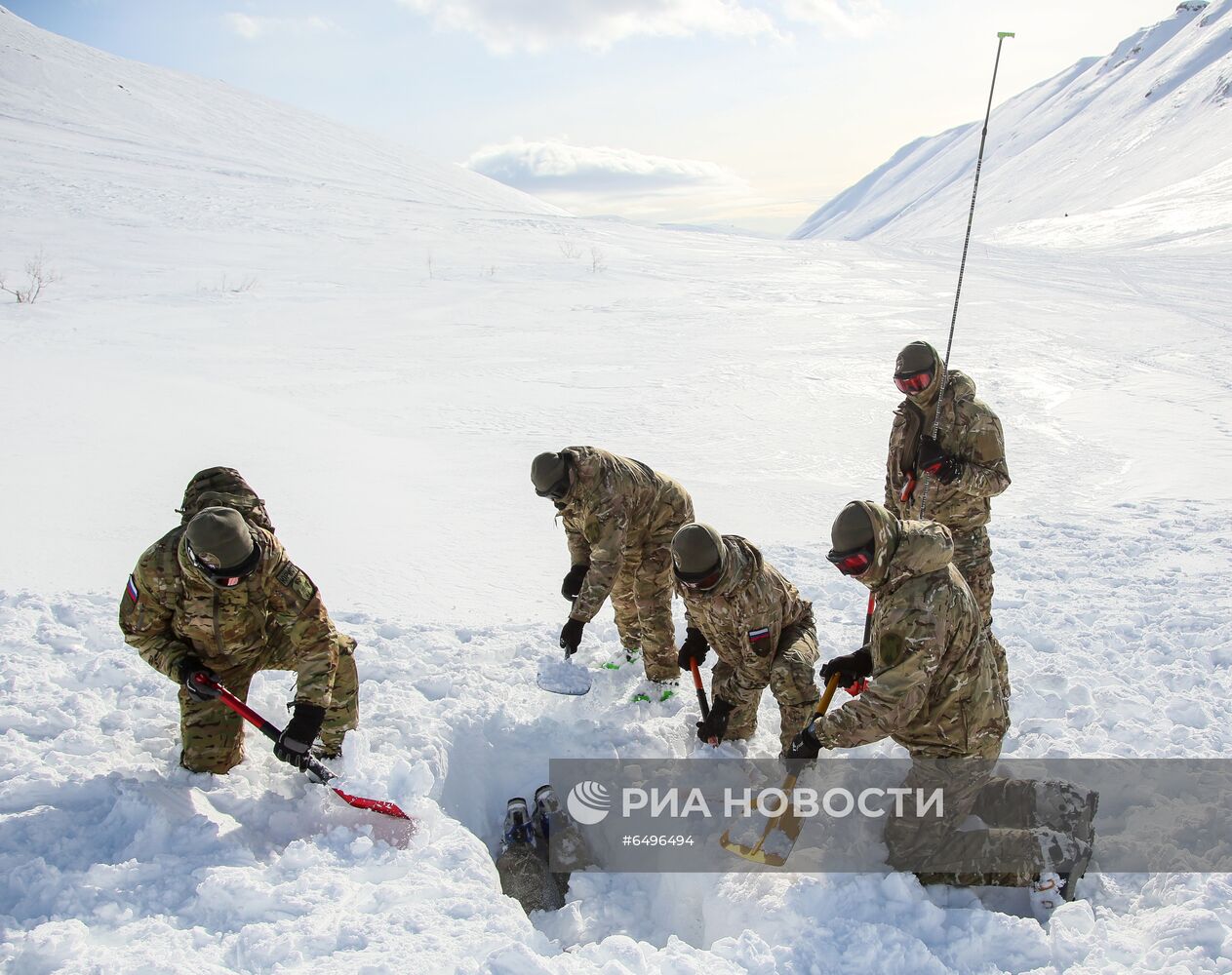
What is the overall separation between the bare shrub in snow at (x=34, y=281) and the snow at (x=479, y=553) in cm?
24

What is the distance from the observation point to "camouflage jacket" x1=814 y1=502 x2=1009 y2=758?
10.2 feet

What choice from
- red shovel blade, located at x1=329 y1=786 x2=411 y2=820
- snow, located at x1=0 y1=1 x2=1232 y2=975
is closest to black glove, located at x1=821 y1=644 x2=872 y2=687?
snow, located at x1=0 y1=1 x2=1232 y2=975

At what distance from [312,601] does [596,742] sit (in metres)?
1.68

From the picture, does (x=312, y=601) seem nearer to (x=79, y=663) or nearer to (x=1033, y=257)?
(x=79, y=663)

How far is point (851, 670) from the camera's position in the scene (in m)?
3.91

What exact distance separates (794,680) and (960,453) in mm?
1686

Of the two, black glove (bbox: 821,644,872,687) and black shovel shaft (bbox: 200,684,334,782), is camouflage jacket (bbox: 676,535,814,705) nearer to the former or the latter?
black glove (bbox: 821,644,872,687)

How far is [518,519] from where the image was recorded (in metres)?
7.28

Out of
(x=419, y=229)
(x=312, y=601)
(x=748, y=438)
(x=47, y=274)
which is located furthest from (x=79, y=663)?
(x=419, y=229)

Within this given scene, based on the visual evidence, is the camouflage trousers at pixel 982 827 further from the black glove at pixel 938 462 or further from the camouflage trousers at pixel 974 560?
the black glove at pixel 938 462

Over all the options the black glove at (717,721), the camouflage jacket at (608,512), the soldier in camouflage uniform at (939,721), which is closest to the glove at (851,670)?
the soldier in camouflage uniform at (939,721)

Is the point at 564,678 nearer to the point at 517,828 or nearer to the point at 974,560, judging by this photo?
the point at 517,828

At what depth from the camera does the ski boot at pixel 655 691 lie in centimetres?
482

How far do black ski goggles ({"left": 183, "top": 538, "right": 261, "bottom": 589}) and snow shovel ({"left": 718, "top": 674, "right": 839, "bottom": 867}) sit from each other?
91.9 inches
